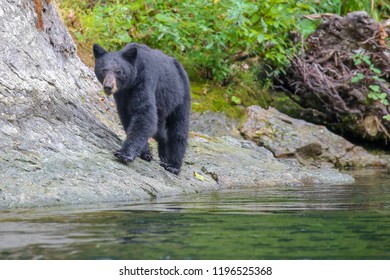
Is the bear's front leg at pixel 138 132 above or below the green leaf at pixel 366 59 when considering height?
above

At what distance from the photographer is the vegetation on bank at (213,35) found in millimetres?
12383

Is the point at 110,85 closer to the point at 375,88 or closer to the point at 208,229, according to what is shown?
the point at 208,229

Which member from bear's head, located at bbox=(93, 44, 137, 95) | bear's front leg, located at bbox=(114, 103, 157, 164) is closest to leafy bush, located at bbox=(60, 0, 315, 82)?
bear's head, located at bbox=(93, 44, 137, 95)

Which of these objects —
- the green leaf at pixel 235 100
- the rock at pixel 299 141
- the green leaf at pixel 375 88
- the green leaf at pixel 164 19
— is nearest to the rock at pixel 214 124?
the rock at pixel 299 141

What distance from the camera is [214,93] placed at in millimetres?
13352

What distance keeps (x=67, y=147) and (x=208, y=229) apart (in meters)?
2.90

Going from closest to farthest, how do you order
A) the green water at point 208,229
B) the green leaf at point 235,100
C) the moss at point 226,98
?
the green water at point 208,229, the moss at point 226,98, the green leaf at point 235,100

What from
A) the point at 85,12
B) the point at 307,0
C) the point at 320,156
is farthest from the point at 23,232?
the point at 307,0

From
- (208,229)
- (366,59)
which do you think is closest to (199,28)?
(366,59)

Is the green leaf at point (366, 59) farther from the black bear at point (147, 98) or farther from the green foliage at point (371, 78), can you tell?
the black bear at point (147, 98)

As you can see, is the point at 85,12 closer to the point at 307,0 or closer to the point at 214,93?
the point at 214,93

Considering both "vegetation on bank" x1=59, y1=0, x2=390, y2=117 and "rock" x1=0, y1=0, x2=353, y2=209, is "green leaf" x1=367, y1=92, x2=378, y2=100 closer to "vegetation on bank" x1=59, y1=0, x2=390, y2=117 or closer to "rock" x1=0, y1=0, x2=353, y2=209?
"vegetation on bank" x1=59, y1=0, x2=390, y2=117

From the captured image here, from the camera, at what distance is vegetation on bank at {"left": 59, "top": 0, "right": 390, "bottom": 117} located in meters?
12.4

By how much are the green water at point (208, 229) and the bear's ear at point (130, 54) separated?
5.37 feet
